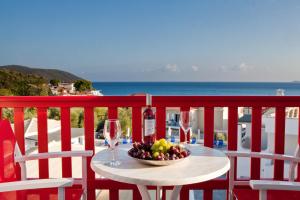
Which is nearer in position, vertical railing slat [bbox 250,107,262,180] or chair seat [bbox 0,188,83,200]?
chair seat [bbox 0,188,83,200]

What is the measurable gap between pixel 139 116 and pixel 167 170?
43.2 inches

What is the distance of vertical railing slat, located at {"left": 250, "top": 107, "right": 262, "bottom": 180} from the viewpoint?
2.49 meters

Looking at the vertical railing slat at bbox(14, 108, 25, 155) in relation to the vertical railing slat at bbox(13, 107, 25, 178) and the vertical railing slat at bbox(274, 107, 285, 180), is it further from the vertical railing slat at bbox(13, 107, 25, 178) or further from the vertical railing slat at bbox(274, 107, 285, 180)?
the vertical railing slat at bbox(274, 107, 285, 180)

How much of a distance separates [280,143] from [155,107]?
1062 millimetres

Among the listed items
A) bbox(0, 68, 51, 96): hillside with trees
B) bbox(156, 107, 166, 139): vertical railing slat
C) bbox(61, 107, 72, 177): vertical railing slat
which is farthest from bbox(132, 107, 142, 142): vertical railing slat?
bbox(0, 68, 51, 96): hillside with trees

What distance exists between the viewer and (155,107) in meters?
2.51

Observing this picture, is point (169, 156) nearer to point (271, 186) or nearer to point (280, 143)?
A: point (271, 186)

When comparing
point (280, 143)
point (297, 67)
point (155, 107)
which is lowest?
point (280, 143)

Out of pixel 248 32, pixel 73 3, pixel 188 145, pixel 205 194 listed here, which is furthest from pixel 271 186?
pixel 248 32

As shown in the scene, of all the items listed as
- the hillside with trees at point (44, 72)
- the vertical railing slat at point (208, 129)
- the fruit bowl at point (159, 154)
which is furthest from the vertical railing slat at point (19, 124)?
the hillside with trees at point (44, 72)

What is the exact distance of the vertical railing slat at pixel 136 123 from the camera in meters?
2.51

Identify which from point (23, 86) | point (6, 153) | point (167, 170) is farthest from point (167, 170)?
point (23, 86)

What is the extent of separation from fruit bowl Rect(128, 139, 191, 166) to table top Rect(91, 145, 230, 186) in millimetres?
29

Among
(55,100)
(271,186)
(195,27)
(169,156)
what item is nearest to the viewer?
(271,186)
